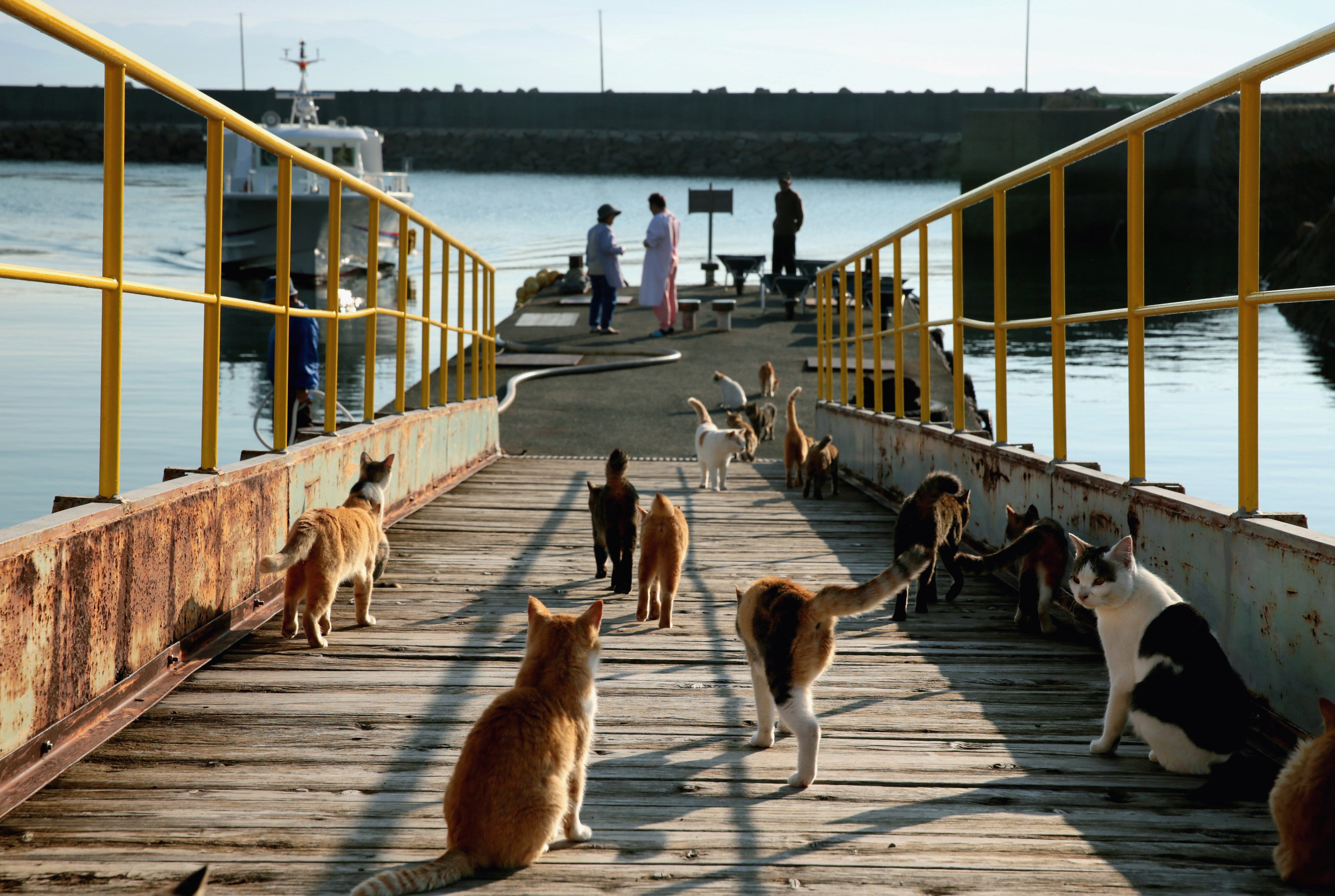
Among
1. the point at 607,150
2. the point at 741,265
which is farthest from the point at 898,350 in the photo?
the point at 607,150

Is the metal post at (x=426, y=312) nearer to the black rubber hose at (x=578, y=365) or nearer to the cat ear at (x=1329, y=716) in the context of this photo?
the black rubber hose at (x=578, y=365)

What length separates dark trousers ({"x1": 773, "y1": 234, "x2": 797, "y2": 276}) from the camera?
23547 millimetres

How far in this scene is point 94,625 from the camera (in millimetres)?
2975

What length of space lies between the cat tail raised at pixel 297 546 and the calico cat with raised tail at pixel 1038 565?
7.77ft

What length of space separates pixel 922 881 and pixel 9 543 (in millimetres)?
2155

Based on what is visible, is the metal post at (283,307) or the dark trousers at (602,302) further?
the dark trousers at (602,302)

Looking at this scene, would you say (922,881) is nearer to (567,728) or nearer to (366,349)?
(567,728)

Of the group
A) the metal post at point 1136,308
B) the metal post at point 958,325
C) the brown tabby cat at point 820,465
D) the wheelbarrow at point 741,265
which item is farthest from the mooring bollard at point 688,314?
the metal post at point 1136,308

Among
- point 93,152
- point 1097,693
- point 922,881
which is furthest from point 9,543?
point 93,152

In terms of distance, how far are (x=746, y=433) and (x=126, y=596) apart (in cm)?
792

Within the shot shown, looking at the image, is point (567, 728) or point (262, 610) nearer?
point (567, 728)

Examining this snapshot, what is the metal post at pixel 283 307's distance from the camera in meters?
4.63

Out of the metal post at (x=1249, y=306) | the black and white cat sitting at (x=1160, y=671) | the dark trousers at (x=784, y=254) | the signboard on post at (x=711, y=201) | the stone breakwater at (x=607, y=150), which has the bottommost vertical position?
the black and white cat sitting at (x=1160, y=671)

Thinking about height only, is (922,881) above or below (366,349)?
below
